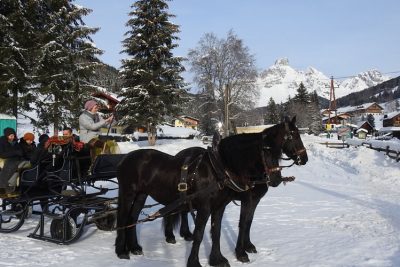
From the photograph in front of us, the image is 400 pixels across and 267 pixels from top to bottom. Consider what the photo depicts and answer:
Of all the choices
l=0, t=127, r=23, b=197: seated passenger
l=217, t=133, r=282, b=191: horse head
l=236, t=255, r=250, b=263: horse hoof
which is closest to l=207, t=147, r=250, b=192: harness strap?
l=217, t=133, r=282, b=191: horse head

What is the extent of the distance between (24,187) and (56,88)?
52.9 ft

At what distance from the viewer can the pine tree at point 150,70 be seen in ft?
94.8

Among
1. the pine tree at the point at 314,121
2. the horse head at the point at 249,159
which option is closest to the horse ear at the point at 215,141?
the horse head at the point at 249,159

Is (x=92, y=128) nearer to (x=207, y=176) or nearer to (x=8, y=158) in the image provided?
(x=8, y=158)

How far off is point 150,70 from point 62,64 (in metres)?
7.12

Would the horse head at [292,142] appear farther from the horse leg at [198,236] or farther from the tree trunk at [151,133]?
the tree trunk at [151,133]

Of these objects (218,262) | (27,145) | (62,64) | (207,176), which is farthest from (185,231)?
(62,64)

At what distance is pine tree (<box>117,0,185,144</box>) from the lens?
28891mm

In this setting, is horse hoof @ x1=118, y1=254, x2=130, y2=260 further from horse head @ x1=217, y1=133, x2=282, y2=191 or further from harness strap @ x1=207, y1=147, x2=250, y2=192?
horse head @ x1=217, y1=133, x2=282, y2=191

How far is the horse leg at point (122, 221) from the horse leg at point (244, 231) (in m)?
1.67

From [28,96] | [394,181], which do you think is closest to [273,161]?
[394,181]

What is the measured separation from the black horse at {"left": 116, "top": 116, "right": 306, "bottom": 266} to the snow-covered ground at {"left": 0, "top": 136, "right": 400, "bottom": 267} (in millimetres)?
550

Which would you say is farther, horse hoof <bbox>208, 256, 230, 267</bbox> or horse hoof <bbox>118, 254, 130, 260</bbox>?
horse hoof <bbox>118, 254, 130, 260</bbox>

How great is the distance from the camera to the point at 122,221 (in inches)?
254
